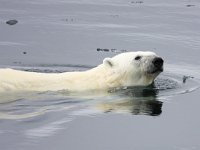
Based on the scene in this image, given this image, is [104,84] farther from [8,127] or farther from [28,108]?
[8,127]

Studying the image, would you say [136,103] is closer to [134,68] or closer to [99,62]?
[134,68]

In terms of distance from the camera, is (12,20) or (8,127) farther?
(12,20)

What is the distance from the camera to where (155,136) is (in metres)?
9.13

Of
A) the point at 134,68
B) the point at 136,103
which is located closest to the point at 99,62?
the point at 134,68

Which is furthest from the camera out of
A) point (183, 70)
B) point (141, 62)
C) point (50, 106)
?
point (183, 70)

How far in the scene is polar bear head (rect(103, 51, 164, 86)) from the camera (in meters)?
11.5

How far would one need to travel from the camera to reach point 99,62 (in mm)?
14180

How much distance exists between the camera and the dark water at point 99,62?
9.00m

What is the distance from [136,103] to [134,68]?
0.87 metres

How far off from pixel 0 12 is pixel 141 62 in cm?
924

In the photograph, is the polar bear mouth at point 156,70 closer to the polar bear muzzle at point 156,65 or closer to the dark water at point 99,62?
the polar bear muzzle at point 156,65

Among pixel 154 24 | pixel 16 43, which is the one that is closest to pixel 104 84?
pixel 16 43

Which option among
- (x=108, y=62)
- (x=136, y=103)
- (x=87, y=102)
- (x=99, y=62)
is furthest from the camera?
(x=99, y=62)

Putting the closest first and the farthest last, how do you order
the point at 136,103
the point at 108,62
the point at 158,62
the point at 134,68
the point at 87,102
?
the point at 87,102 < the point at 136,103 < the point at 158,62 < the point at 134,68 < the point at 108,62
